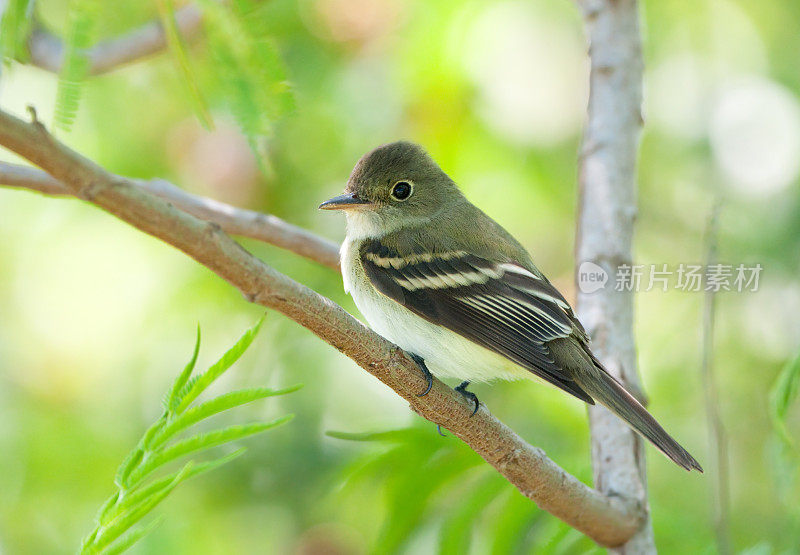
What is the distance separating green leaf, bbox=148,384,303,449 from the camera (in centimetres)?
167

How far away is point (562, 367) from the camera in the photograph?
281 centimetres

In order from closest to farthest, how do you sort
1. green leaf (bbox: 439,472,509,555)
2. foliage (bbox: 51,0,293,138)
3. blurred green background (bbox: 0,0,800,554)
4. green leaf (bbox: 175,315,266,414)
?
green leaf (bbox: 175,315,266,414)
foliage (bbox: 51,0,293,138)
green leaf (bbox: 439,472,509,555)
blurred green background (bbox: 0,0,800,554)

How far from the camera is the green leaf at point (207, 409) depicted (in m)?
1.67

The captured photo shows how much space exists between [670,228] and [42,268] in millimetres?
3562

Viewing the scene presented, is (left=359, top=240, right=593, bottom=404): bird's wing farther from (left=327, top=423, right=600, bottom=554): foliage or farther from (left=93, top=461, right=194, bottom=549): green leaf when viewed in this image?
(left=93, top=461, right=194, bottom=549): green leaf

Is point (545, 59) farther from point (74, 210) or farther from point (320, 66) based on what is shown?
point (74, 210)

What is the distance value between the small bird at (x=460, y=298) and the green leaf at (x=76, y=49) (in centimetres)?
140

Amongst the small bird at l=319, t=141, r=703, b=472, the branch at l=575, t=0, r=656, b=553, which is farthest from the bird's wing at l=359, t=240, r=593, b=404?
the branch at l=575, t=0, r=656, b=553

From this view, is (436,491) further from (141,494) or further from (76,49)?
(76,49)

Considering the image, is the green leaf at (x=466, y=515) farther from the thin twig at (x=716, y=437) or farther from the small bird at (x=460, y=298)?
the thin twig at (x=716, y=437)

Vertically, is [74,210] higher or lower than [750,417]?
higher

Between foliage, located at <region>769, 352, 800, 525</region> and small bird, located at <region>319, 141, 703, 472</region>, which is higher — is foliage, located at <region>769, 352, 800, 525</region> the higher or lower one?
the lower one

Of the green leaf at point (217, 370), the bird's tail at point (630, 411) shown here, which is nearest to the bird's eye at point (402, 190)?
the bird's tail at point (630, 411)

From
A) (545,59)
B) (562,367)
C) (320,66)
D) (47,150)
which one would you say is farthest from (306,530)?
(47,150)
